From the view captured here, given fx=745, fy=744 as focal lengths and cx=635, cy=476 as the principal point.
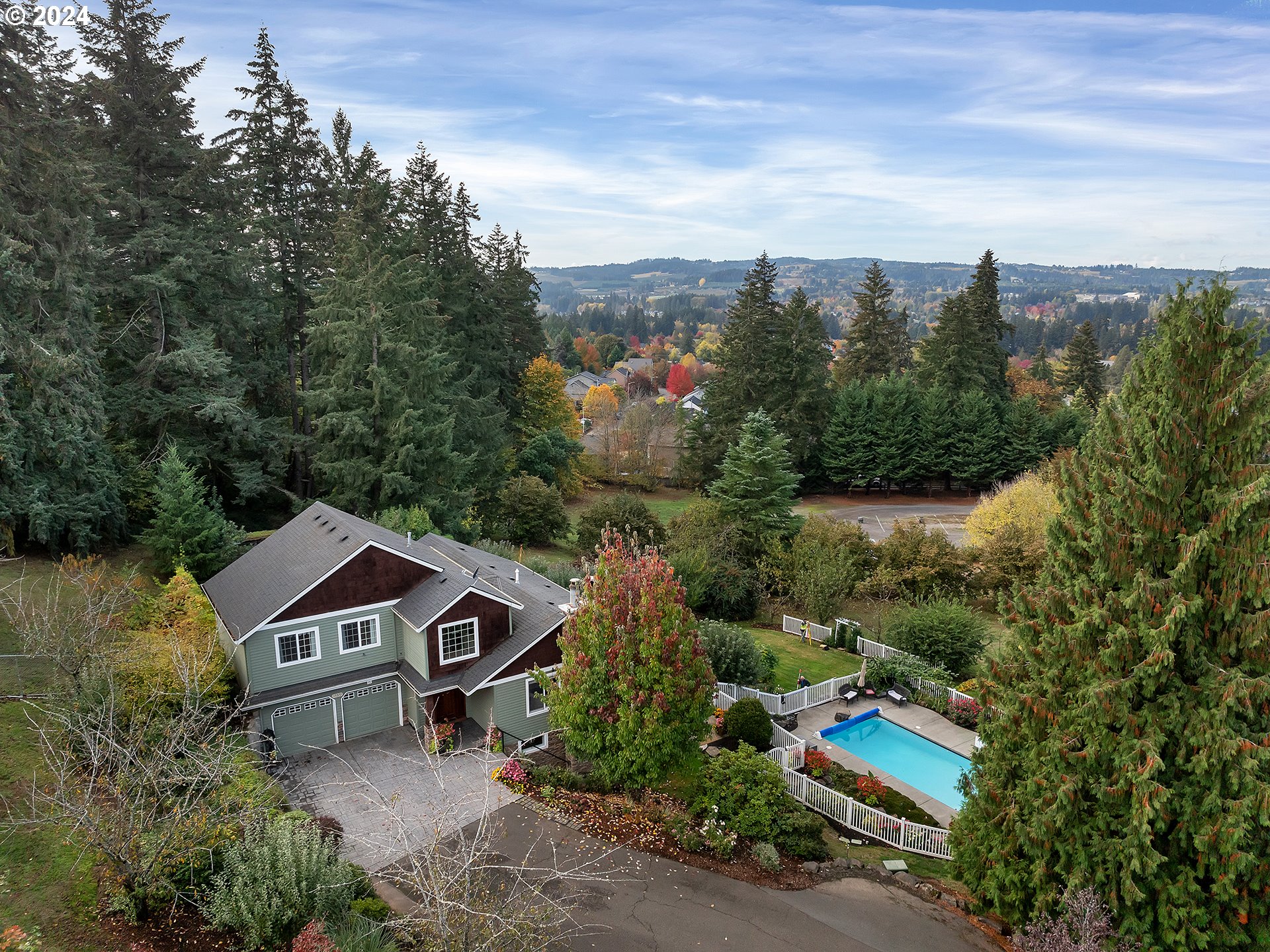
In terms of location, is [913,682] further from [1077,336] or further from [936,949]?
[1077,336]

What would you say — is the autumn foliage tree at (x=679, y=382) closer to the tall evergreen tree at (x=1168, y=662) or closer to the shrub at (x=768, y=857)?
the shrub at (x=768, y=857)

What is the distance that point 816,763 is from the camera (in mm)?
18953

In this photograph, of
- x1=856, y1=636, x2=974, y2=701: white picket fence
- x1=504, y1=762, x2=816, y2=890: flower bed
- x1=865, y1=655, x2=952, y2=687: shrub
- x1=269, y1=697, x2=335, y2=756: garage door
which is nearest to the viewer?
x1=504, y1=762, x2=816, y2=890: flower bed

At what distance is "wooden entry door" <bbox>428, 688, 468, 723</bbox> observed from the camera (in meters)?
20.6

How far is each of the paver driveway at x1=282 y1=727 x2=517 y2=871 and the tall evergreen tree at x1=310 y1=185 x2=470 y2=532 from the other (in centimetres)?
1528

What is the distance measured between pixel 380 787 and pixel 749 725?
30.9 ft

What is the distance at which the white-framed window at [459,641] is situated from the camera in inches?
784

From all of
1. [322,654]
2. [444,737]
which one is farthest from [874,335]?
[322,654]

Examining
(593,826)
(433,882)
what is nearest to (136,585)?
(593,826)

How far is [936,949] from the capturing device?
12.9m

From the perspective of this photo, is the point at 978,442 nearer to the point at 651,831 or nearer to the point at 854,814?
the point at 854,814

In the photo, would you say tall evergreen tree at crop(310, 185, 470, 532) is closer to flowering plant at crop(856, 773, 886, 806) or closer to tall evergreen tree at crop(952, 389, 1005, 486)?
flowering plant at crop(856, 773, 886, 806)

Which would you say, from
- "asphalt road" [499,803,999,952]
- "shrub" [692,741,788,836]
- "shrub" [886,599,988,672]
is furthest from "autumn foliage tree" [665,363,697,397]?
"asphalt road" [499,803,999,952]

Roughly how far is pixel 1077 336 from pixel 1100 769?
7259 centimetres
